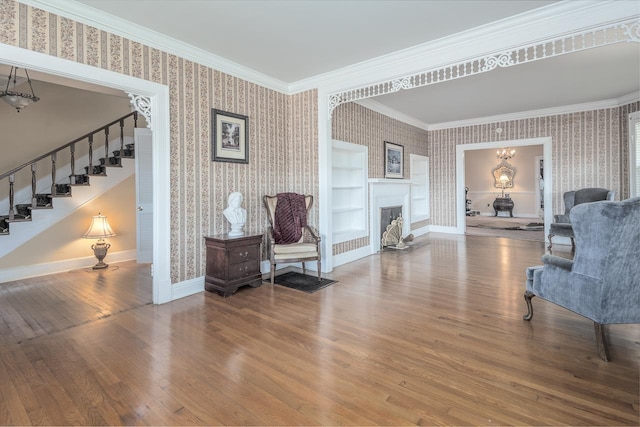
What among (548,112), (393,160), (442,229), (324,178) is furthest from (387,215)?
(548,112)

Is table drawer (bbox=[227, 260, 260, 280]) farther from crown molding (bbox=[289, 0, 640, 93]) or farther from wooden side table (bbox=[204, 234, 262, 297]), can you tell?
crown molding (bbox=[289, 0, 640, 93])

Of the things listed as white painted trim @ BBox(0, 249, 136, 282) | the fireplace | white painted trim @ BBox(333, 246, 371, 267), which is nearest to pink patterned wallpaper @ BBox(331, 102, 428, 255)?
white painted trim @ BBox(333, 246, 371, 267)

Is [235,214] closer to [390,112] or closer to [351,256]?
[351,256]

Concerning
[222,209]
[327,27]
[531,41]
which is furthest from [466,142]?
[222,209]

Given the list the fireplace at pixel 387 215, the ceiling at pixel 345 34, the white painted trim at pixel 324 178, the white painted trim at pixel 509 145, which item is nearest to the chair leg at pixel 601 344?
the ceiling at pixel 345 34

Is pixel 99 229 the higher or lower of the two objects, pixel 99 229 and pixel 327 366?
the higher

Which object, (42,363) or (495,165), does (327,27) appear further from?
(495,165)

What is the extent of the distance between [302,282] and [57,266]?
3834mm

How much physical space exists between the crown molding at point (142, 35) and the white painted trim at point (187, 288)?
2580mm

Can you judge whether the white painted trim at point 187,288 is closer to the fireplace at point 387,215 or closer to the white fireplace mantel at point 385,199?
the white fireplace mantel at point 385,199

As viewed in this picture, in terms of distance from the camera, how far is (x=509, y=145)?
7.52 meters

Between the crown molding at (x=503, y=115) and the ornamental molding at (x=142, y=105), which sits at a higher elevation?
the crown molding at (x=503, y=115)

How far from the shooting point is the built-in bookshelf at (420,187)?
27.0ft

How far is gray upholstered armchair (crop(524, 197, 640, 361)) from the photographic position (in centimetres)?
217
